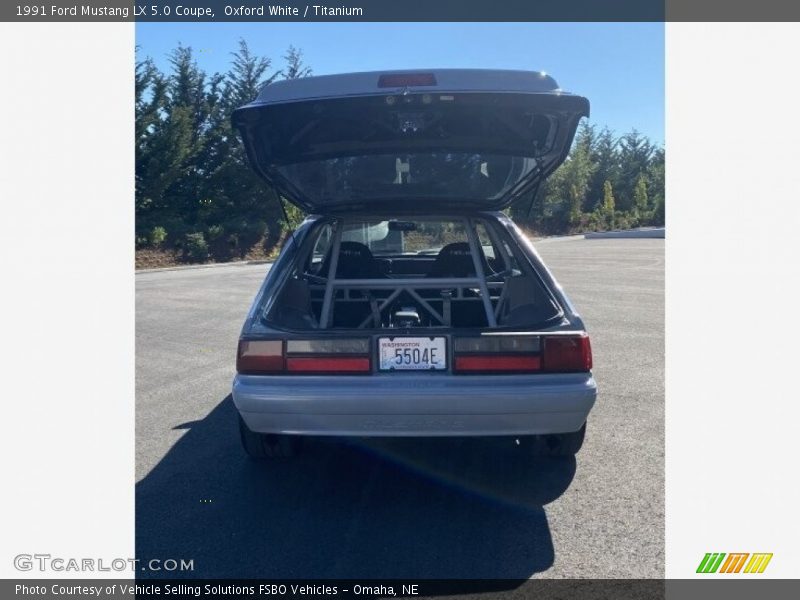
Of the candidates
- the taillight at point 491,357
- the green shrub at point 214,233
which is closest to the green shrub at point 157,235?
the green shrub at point 214,233

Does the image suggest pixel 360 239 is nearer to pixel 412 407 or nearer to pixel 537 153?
pixel 537 153

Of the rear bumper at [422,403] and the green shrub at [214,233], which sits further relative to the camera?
the green shrub at [214,233]

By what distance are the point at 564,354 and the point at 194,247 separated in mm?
27263

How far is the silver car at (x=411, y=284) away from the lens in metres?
3.35

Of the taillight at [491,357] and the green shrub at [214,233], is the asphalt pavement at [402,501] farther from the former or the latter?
the green shrub at [214,233]

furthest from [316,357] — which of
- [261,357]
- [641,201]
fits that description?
[641,201]

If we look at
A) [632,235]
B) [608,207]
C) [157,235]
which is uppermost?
[608,207]

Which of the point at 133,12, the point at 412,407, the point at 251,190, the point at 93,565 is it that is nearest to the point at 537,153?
the point at 412,407

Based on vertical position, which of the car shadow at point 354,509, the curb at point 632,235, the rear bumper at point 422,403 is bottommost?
the car shadow at point 354,509

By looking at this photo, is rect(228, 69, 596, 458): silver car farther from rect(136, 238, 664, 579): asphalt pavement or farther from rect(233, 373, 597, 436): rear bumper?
rect(136, 238, 664, 579): asphalt pavement

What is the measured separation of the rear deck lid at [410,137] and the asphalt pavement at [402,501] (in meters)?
1.55

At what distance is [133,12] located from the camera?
4.48m

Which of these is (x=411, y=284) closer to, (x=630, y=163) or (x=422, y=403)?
(x=422, y=403)

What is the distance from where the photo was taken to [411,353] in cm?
347
